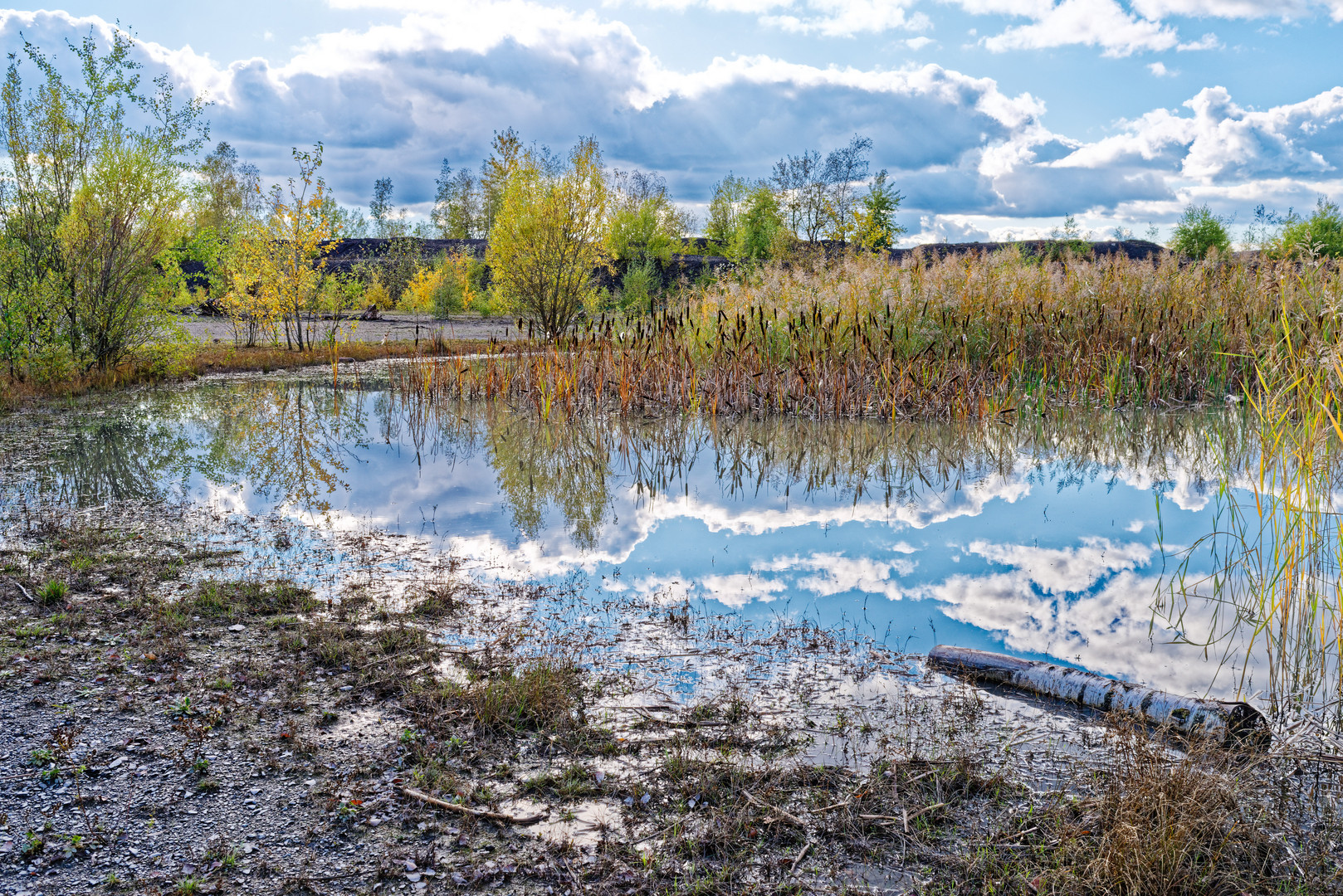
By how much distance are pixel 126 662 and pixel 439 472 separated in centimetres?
521

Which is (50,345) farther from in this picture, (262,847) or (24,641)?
(262,847)

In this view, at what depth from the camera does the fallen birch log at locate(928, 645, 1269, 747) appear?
328cm

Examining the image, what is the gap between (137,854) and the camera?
270cm

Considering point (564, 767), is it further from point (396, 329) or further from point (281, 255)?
point (396, 329)

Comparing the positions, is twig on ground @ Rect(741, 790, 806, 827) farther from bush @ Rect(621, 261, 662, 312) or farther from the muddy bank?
bush @ Rect(621, 261, 662, 312)

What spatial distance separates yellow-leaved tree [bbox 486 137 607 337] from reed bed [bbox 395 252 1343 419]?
29.8 feet

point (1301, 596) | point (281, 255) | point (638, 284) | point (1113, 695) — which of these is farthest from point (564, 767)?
point (638, 284)

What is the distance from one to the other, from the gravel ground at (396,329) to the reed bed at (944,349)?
11.3 metres

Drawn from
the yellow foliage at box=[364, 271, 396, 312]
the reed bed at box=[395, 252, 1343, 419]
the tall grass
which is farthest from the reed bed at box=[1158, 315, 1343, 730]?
the yellow foliage at box=[364, 271, 396, 312]

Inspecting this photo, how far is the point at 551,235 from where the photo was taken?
22.8 m

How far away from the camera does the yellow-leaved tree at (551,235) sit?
2262 cm

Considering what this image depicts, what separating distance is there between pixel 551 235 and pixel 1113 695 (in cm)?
2115

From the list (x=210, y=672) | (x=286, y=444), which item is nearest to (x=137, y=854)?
(x=210, y=672)

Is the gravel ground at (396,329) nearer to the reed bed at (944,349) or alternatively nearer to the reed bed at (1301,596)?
the reed bed at (944,349)
